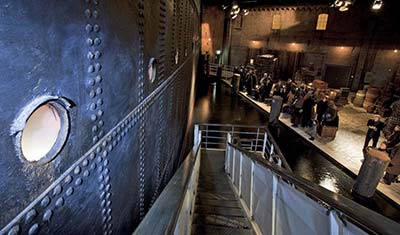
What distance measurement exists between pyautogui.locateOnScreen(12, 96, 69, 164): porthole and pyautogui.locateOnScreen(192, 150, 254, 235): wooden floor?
2.84 m

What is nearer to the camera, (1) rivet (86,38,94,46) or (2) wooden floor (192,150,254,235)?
(1) rivet (86,38,94,46)

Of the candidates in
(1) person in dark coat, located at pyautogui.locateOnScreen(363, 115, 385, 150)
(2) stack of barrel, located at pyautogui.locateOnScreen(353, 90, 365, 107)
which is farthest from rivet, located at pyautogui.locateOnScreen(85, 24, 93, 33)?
(2) stack of barrel, located at pyautogui.locateOnScreen(353, 90, 365, 107)

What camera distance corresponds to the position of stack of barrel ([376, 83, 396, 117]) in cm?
1586

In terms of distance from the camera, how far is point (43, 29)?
3.55 feet

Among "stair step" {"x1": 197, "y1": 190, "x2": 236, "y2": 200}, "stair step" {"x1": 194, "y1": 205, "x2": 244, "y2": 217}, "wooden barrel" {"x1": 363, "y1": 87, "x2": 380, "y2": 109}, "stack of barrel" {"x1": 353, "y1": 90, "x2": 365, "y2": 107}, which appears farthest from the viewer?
"stack of barrel" {"x1": 353, "y1": 90, "x2": 365, "y2": 107}

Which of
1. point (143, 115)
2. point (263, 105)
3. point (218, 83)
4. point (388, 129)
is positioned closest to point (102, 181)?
point (143, 115)

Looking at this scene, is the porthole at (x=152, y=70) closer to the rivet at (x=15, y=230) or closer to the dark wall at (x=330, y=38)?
the rivet at (x=15, y=230)

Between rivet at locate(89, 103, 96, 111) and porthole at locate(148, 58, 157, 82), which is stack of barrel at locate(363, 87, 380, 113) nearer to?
porthole at locate(148, 58, 157, 82)

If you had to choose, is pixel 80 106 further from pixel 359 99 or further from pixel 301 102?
pixel 359 99

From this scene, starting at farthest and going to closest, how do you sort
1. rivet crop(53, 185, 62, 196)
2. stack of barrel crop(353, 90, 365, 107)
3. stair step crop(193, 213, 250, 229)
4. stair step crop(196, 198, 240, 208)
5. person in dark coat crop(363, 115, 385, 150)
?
stack of barrel crop(353, 90, 365, 107) < person in dark coat crop(363, 115, 385, 150) < stair step crop(196, 198, 240, 208) < stair step crop(193, 213, 250, 229) < rivet crop(53, 185, 62, 196)

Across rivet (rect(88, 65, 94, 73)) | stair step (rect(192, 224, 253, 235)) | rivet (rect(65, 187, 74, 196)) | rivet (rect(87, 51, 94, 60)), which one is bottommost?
stair step (rect(192, 224, 253, 235))

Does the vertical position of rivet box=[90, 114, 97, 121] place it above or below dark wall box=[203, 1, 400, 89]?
below

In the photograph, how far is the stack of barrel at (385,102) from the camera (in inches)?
624

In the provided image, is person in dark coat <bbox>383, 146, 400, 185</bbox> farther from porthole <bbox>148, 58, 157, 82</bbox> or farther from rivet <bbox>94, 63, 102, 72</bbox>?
rivet <bbox>94, 63, 102, 72</bbox>
